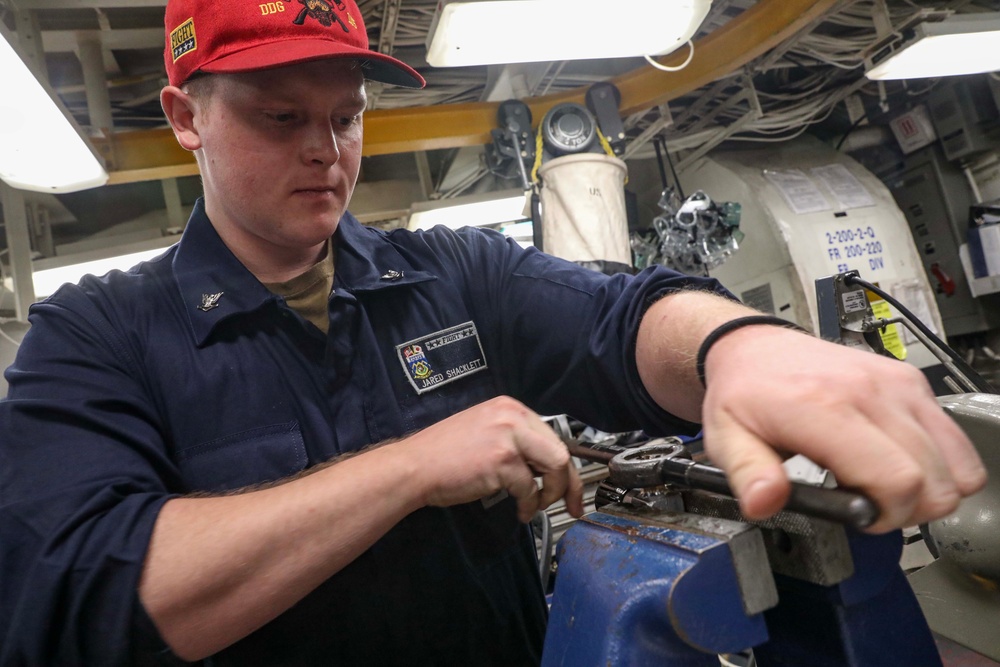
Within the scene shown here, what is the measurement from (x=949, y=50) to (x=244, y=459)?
2874 mm

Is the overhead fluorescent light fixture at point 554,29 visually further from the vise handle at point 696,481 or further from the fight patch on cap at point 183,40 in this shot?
the vise handle at point 696,481

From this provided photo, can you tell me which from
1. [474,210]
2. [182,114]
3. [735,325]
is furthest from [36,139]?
[735,325]

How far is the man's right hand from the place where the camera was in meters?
0.67

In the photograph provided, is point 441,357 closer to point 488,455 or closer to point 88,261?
point 488,455

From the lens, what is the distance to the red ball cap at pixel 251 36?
2.83ft

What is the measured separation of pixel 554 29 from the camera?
1.91m

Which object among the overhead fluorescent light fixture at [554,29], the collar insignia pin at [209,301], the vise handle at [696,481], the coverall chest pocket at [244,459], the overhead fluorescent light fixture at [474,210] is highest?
the overhead fluorescent light fixture at [554,29]

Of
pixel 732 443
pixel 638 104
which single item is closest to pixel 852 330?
pixel 732 443

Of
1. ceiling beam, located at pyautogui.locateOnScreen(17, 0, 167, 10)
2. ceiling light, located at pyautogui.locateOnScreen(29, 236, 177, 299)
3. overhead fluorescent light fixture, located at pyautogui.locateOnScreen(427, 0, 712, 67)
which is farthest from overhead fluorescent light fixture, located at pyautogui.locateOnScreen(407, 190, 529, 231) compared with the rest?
ceiling beam, located at pyautogui.locateOnScreen(17, 0, 167, 10)

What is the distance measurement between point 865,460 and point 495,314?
70 centimetres

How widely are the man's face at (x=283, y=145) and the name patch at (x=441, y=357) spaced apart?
0.23 meters

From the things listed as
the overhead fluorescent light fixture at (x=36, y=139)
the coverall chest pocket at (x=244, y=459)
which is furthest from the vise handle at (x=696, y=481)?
the overhead fluorescent light fixture at (x=36, y=139)

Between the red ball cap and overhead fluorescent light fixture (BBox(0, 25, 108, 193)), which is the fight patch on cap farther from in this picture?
overhead fluorescent light fixture (BBox(0, 25, 108, 193))

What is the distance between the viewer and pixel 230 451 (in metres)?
0.85
